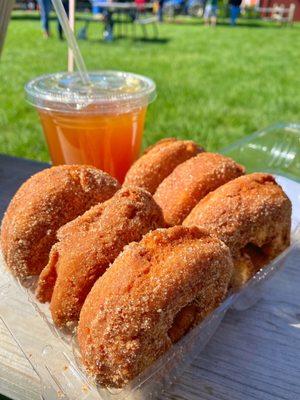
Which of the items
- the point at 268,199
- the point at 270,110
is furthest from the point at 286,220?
the point at 270,110

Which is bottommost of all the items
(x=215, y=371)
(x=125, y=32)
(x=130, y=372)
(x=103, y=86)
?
(x=125, y=32)

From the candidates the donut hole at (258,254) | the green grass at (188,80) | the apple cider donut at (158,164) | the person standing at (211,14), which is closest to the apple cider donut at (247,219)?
the donut hole at (258,254)

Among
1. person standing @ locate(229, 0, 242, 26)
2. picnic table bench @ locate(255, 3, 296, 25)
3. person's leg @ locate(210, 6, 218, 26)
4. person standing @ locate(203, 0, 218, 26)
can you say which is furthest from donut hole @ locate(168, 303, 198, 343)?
picnic table bench @ locate(255, 3, 296, 25)

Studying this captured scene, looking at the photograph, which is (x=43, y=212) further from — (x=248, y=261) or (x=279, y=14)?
(x=279, y=14)

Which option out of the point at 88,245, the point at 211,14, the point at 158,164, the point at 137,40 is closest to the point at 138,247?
the point at 88,245

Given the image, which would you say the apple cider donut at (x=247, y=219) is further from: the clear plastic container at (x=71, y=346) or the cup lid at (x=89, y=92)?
the cup lid at (x=89, y=92)

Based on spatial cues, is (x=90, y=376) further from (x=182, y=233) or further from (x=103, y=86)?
(x=103, y=86)
